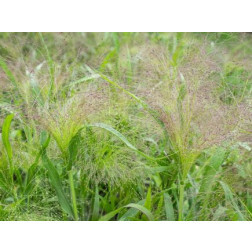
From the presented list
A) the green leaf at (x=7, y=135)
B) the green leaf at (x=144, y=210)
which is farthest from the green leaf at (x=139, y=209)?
the green leaf at (x=7, y=135)

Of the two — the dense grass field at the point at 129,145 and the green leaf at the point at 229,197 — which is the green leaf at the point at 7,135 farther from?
the green leaf at the point at 229,197

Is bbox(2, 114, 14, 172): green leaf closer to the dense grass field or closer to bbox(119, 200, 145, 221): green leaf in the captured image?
the dense grass field

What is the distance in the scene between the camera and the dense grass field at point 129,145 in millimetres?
858

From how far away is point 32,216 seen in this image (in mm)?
920

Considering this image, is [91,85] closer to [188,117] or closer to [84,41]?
[188,117]

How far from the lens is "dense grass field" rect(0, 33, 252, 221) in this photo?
2.82ft

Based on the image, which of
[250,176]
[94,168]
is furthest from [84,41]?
[250,176]

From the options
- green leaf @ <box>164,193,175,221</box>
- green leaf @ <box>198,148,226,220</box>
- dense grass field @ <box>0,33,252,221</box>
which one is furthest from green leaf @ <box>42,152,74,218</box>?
green leaf @ <box>198,148,226,220</box>

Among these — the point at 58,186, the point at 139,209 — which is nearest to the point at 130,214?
the point at 139,209

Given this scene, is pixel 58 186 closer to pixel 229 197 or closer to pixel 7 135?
pixel 7 135

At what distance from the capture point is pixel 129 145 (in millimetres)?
814
